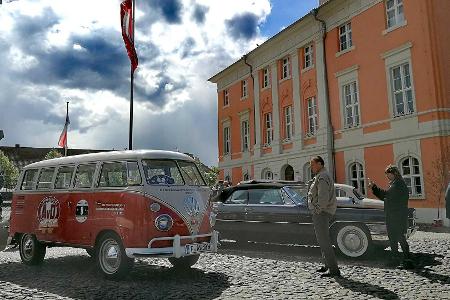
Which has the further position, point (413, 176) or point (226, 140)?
point (226, 140)

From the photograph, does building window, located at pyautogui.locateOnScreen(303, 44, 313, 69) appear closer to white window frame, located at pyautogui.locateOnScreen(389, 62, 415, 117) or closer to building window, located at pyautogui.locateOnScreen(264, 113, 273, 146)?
building window, located at pyautogui.locateOnScreen(264, 113, 273, 146)

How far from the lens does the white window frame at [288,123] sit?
25156 mm

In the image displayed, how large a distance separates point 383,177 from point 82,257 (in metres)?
13.7

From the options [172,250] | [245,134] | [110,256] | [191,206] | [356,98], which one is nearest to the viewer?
[172,250]

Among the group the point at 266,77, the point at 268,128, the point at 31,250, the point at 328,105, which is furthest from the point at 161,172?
the point at 266,77

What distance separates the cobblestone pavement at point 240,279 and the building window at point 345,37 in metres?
13.9

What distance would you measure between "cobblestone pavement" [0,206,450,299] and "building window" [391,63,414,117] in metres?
9.65

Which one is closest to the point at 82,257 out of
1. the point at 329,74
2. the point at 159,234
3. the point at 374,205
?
the point at 159,234

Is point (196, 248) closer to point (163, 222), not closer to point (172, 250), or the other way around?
point (172, 250)

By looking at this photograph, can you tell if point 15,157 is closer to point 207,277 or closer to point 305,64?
point 305,64

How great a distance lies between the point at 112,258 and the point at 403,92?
14989mm

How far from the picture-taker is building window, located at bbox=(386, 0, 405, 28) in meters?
18.4

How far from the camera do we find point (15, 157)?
282 ft

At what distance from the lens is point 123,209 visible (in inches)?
278
